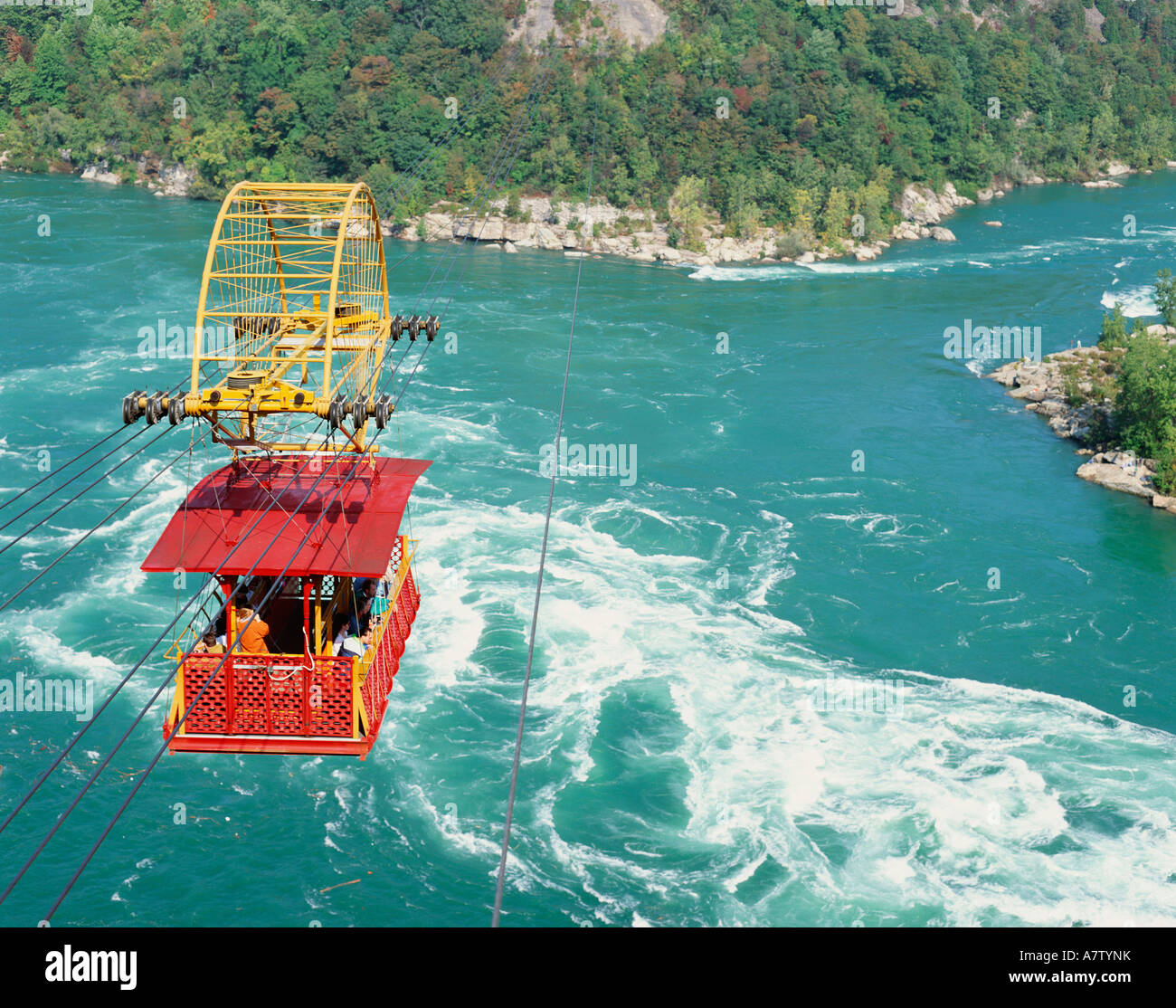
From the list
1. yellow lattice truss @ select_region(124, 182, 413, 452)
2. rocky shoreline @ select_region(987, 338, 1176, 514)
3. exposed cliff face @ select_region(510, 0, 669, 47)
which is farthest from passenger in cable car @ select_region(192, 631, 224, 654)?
exposed cliff face @ select_region(510, 0, 669, 47)

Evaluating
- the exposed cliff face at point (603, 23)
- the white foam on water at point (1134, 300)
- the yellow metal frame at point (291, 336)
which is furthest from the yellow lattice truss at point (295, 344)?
the exposed cliff face at point (603, 23)

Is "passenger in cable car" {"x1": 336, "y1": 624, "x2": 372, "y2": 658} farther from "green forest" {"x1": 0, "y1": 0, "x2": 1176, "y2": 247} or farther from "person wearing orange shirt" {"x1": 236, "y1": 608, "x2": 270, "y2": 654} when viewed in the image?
"green forest" {"x1": 0, "y1": 0, "x2": 1176, "y2": 247}

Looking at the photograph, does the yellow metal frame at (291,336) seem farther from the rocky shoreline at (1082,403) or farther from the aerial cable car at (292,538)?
the rocky shoreline at (1082,403)

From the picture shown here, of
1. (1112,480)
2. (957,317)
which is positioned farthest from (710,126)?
(1112,480)

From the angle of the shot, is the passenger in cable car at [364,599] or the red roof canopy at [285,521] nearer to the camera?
the red roof canopy at [285,521]

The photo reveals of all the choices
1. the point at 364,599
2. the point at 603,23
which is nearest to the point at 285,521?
the point at 364,599

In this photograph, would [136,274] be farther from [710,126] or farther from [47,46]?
[47,46]
